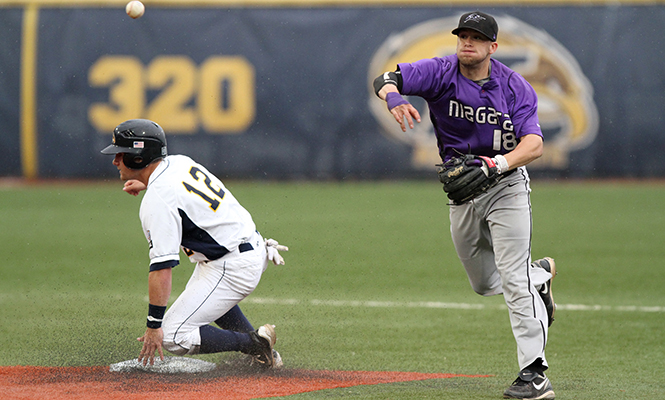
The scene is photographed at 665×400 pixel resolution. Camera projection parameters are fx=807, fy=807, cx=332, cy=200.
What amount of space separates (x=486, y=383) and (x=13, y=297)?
17.0ft

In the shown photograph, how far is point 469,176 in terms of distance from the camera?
4.80 meters

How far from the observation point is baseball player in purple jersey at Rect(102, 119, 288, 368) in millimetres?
4848

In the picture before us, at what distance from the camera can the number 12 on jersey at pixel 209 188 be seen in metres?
5.06

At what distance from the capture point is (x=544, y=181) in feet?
58.6

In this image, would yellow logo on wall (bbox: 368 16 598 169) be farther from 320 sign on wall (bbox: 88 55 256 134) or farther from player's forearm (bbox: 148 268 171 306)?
player's forearm (bbox: 148 268 171 306)

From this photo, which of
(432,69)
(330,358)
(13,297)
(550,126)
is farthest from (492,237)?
(550,126)

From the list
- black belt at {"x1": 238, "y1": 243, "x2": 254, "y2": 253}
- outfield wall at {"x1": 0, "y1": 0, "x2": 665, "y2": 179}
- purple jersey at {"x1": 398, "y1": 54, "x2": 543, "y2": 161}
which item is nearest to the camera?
purple jersey at {"x1": 398, "y1": 54, "x2": 543, "y2": 161}

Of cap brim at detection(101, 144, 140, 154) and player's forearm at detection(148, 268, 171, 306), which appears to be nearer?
player's forearm at detection(148, 268, 171, 306)

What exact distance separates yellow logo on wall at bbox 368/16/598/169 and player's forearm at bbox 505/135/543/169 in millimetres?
12508

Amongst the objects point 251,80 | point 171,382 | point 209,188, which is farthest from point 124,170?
point 251,80

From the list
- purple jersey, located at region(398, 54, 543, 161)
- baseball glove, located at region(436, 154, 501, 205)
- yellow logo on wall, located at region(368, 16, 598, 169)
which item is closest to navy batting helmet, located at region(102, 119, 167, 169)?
purple jersey, located at region(398, 54, 543, 161)

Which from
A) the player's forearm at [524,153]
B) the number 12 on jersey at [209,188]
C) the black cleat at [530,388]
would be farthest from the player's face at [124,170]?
the black cleat at [530,388]

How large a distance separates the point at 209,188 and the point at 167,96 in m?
13.0

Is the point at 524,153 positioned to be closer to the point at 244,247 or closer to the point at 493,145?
the point at 493,145
